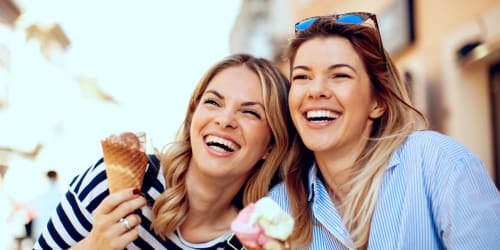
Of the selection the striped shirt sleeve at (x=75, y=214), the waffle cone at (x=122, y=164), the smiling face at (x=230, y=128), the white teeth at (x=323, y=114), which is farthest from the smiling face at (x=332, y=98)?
the striped shirt sleeve at (x=75, y=214)

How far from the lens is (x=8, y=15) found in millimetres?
16516

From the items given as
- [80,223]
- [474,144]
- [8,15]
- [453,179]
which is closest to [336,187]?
[453,179]

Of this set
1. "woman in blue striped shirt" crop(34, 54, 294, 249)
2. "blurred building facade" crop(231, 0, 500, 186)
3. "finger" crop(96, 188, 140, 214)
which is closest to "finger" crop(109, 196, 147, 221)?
Answer: "finger" crop(96, 188, 140, 214)

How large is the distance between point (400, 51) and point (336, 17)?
6.53 meters

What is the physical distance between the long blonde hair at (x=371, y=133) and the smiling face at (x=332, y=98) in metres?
0.04

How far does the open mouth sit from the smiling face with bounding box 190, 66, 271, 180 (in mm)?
451

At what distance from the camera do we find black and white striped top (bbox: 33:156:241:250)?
2781 mm

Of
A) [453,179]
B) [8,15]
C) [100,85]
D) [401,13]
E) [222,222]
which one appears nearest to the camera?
[453,179]

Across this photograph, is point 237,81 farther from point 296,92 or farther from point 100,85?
point 100,85

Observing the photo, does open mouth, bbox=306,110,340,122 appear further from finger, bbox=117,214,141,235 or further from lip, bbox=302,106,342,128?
finger, bbox=117,214,141,235

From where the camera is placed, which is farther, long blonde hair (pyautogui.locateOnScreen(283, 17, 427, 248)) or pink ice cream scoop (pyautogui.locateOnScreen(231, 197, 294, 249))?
long blonde hair (pyautogui.locateOnScreen(283, 17, 427, 248))

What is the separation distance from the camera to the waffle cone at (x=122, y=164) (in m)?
2.53

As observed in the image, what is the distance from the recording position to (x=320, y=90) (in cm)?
241

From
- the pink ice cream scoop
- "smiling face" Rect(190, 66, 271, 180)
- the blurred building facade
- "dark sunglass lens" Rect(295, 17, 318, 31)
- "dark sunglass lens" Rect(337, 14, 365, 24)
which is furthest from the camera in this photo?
the blurred building facade
